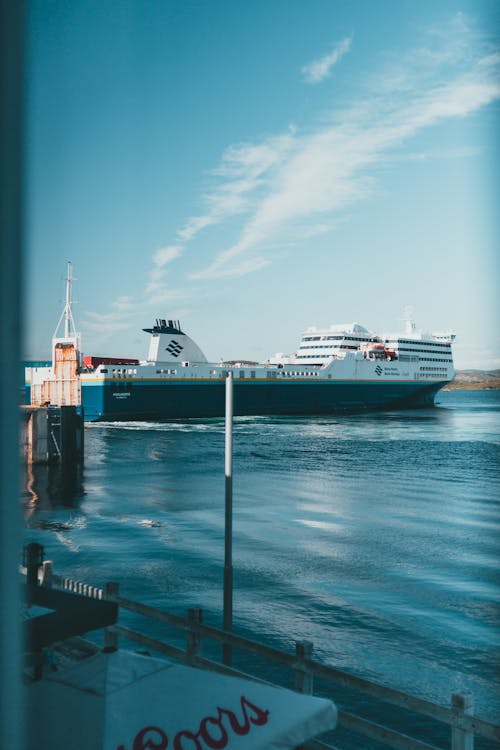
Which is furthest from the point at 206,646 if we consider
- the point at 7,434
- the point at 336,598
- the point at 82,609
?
the point at 7,434

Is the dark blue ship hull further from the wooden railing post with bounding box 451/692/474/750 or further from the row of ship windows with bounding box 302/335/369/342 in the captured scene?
the wooden railing post with bounding box 451/692/474/750

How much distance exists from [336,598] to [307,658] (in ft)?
23.4

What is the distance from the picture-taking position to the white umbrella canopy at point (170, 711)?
387 cm

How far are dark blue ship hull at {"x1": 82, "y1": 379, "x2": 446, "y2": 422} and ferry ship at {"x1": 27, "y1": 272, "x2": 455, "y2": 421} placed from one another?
0.32ft

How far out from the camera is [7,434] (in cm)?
121

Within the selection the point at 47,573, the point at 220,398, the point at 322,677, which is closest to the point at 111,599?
the point at 47,573

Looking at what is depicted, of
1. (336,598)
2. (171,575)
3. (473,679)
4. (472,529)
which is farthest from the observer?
(472,529)

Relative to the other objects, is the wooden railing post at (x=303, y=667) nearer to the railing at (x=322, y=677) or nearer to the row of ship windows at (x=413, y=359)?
the railing at (x=322, y=677)

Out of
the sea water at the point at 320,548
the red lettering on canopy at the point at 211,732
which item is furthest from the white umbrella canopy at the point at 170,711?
the sea water at the point at 320,548

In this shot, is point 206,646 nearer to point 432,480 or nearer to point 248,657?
point 248,657

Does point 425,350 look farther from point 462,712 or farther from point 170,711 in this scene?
point 170,711

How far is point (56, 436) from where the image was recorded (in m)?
32.8

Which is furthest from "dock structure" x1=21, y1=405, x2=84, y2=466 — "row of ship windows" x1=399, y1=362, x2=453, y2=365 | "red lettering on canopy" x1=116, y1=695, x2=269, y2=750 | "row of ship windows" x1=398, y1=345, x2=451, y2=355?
"row of ship windows" x1=398, y1=345, x2=451, y2=355

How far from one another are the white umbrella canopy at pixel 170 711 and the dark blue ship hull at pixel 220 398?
5716cm
